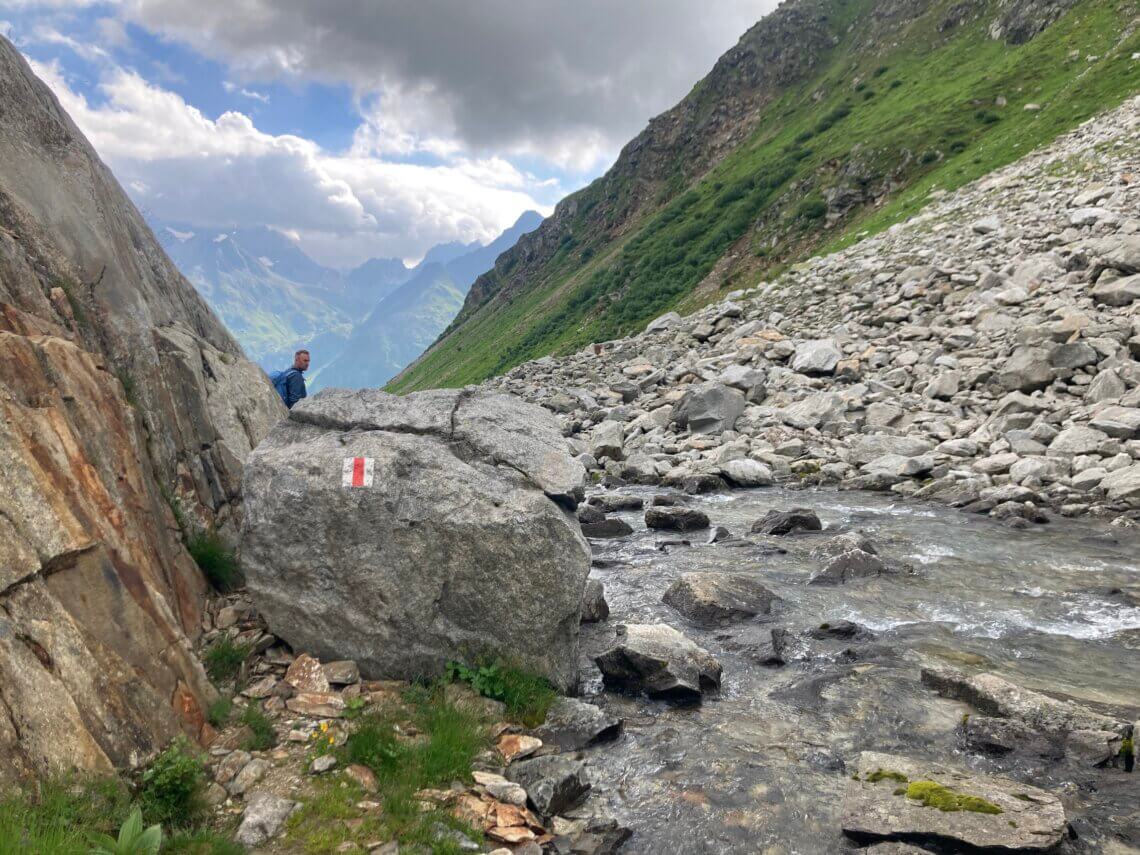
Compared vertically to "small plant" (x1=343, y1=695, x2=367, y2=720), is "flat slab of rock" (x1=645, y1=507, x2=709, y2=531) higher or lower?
lower

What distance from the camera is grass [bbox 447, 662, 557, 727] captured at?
29.6 feet

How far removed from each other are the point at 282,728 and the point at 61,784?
8.41 ft

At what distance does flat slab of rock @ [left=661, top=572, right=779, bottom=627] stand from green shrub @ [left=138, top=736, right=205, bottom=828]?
886cm

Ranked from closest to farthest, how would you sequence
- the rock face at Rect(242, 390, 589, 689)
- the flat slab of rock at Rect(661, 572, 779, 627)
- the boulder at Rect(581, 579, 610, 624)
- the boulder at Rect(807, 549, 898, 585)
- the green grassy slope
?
the rock face at Rect(242, 390, 589, 689) < the boulder at Rect(581, 579, 610, 624) < the flat slab of rock at Rect(661, 572, 779, 627) < the boulder at Rect(807, 549, 898, 585) < the green grassy slope

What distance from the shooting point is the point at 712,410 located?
99.1 feet

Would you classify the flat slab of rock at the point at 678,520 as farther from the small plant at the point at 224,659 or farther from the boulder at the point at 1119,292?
the boulder at the point at 1119,292

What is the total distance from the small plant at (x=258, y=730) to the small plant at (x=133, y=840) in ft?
6.26

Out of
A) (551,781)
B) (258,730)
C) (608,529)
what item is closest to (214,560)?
(258,730)

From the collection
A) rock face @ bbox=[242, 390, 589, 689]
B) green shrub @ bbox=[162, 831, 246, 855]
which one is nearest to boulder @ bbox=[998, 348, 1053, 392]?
rock face @ bbox=[242, 390, 589, 689]

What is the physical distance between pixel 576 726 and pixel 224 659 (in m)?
4.57

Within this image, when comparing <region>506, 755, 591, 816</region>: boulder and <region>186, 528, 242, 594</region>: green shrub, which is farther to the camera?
<region>186, 528, 242, 594</region>: green shrub

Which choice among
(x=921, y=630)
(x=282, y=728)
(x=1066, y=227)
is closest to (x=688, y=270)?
(x=1066, y=227)

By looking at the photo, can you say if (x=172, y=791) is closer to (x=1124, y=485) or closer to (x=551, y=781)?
(x=551, y=781)

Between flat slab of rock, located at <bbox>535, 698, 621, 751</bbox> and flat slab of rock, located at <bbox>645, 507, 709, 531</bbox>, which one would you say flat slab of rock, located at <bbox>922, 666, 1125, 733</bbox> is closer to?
flat slab of rock, located at <bbox>535, 698, 621, 751</bbox>
